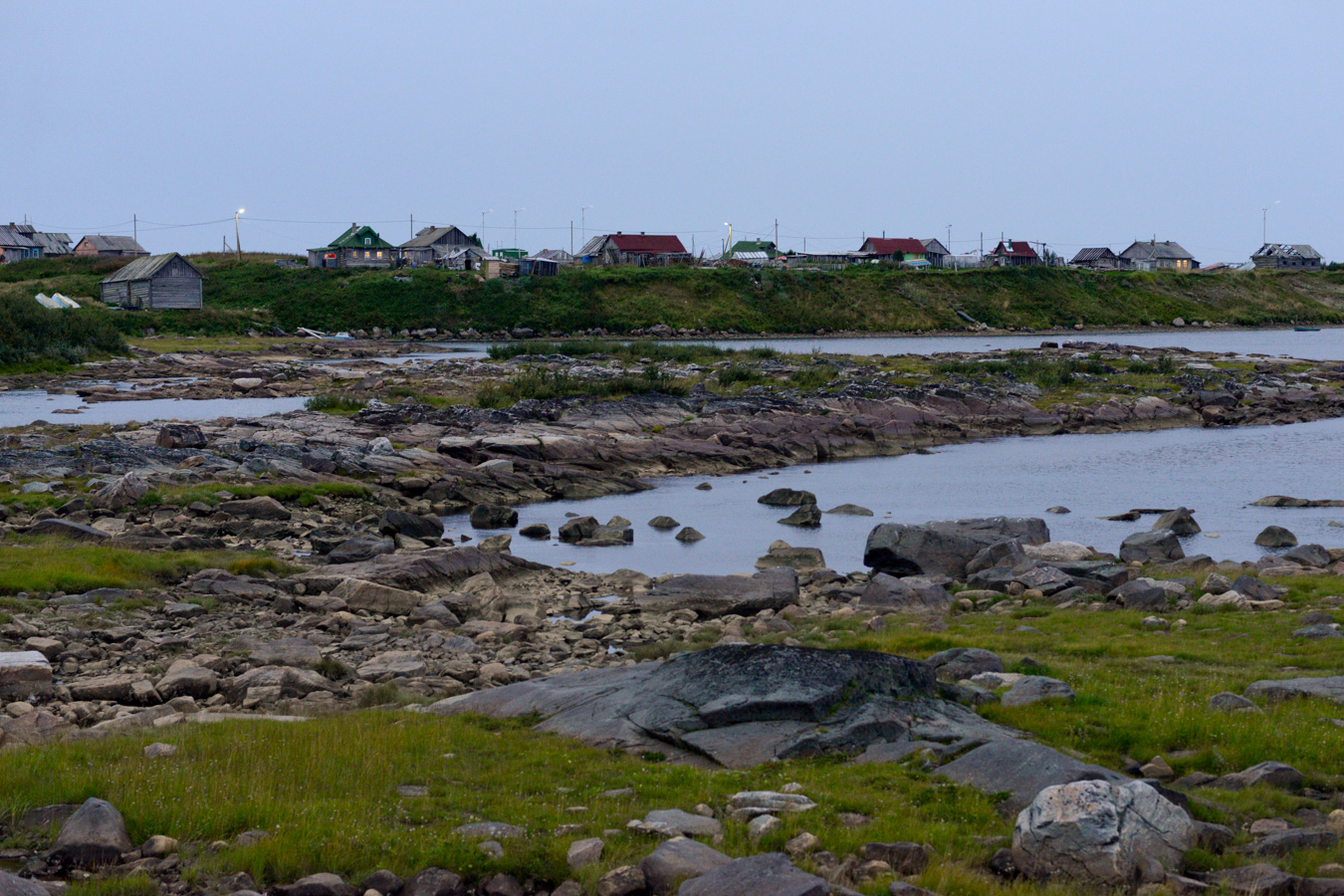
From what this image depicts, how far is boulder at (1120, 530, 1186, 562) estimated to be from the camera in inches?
1028

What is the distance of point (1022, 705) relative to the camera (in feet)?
42.5

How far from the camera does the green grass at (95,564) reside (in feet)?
67.5

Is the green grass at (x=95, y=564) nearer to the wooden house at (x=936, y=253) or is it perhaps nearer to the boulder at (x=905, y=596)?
the boulder at (x=905, y=596)

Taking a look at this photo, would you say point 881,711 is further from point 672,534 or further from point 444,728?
point 672,534

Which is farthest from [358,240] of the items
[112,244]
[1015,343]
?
[1015,343]

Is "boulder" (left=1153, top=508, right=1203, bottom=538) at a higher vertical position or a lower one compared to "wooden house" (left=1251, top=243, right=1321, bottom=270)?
lower

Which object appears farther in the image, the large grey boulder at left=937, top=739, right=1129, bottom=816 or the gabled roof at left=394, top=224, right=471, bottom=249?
the gabled roof at left=394, top=224, right=471, bottom=249

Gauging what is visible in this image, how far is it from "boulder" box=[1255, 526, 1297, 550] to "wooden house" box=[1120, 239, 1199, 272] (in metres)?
168

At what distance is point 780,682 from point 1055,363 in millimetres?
65408

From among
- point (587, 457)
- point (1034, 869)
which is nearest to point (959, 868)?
point (1034, 869)

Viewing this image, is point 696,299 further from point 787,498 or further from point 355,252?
point 787,498

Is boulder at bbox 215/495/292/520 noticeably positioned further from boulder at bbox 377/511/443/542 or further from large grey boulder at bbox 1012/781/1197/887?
large grey boulder at bbox 1012/781/1197/887

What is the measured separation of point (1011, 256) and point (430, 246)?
91337mm

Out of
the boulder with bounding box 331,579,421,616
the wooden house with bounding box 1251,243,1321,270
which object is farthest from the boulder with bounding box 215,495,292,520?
the wooden house with bounding box 1251,243,1321,270
